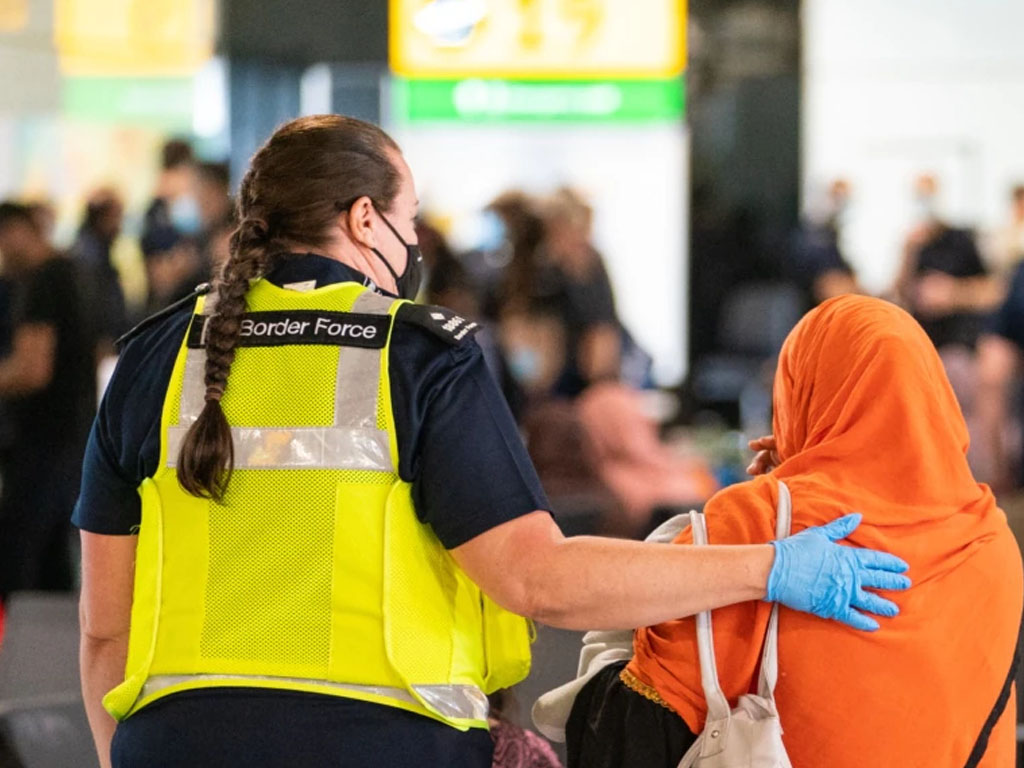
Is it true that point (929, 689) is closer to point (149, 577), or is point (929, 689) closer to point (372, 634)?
point (372, 634)

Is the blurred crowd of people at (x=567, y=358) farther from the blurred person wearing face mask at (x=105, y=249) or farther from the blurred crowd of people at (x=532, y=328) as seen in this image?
the blurred person wearing face mask at (x=105, y=249)

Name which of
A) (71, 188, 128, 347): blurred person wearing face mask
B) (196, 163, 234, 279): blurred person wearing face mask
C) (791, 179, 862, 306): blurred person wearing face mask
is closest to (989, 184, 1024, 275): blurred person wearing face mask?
(791, 179, 862, 306): blurred person wearing face mask

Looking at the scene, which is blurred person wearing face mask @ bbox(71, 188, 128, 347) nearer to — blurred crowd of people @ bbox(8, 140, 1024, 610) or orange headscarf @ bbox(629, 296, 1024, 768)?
blurred crowd of people @ bbox(8, 140, 1024, 610)

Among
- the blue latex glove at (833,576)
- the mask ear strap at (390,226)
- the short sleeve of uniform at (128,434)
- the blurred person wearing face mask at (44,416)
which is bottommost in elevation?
the blurred person wearing face mask at (44,416)

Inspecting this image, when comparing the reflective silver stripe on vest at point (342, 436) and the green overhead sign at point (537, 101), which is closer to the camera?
the reflective silver stripe on vest at point (342, 436)

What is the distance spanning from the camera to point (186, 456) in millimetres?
1882

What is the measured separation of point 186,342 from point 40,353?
12.6 ft

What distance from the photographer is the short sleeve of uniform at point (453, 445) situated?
183cm

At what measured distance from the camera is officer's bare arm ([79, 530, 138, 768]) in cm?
205

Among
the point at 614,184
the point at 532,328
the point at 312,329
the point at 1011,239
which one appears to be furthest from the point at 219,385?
the point at 614,184

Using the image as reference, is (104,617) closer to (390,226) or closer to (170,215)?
(390,226)

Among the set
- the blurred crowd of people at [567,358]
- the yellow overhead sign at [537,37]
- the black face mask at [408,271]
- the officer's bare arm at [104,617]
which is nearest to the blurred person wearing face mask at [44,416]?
the blurred crowd of people at [567,358]

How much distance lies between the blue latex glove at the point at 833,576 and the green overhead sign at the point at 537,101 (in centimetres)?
708

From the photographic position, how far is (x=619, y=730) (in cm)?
202
